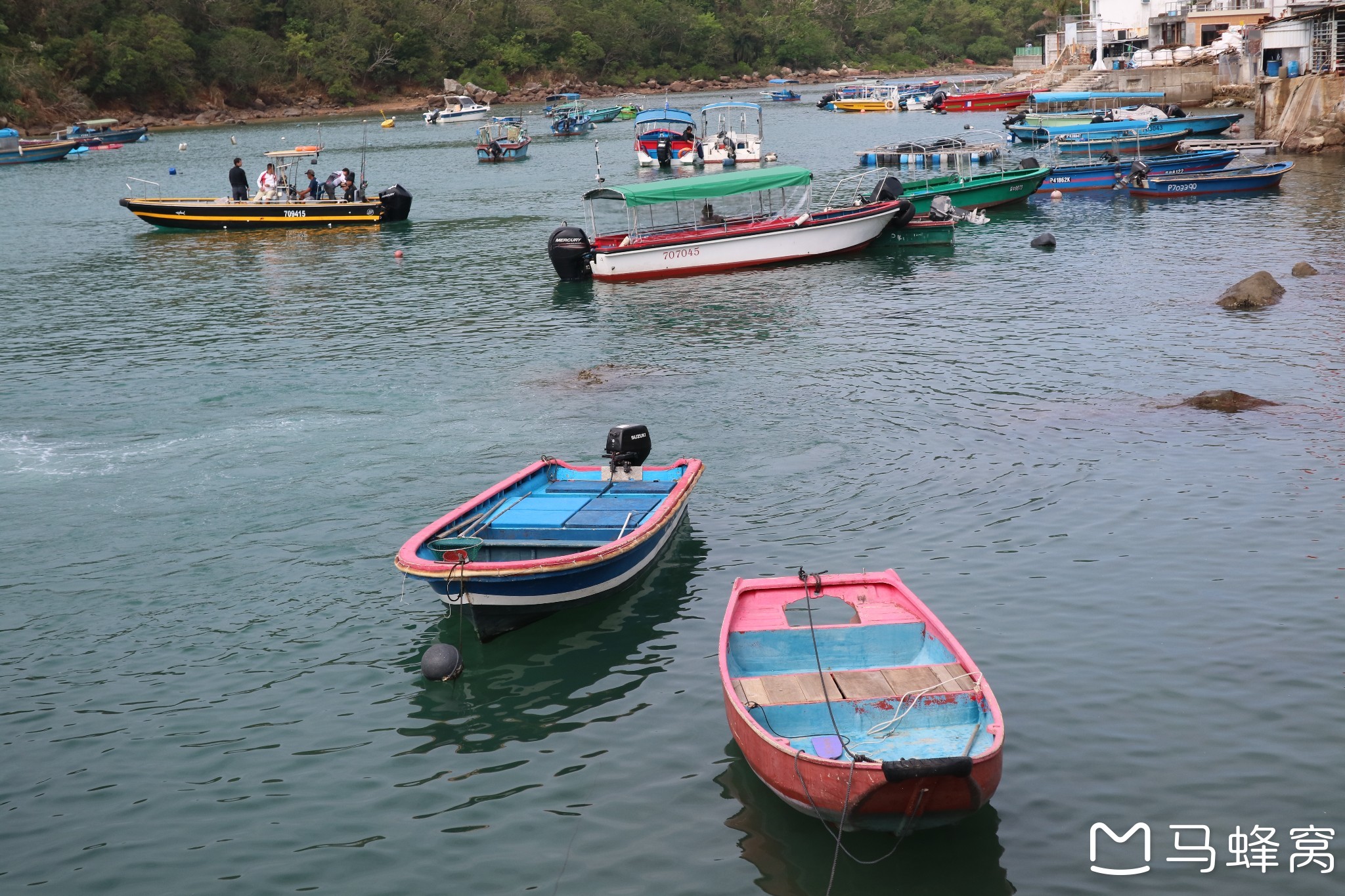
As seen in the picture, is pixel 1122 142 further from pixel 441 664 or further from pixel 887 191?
pixel 441 664

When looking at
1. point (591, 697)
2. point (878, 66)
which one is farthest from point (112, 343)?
point (878, 66)

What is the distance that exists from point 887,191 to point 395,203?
68.6 feet

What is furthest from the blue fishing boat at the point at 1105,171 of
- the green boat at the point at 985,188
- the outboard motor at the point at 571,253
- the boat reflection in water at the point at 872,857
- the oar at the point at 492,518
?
the boat reflection in water at the point at 872,857

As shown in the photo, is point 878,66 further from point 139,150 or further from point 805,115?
point 139,150

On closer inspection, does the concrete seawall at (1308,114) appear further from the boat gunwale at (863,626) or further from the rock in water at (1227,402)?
the boat gunwale at (863,626)

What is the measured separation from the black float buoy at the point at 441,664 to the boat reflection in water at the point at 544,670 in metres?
0.11

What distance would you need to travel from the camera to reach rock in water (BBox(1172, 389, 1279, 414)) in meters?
20.0

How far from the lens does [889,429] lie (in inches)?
790

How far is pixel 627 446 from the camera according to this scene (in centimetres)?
1644

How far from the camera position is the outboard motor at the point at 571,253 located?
34856 millimetres

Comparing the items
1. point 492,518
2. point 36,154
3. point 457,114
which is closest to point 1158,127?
point 492,518

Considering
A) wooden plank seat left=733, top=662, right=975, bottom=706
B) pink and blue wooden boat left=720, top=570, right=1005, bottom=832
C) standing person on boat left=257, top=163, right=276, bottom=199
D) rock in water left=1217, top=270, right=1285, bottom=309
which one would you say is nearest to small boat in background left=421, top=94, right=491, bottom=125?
standing person on boat left=257, top=163, right=276, bottom=199

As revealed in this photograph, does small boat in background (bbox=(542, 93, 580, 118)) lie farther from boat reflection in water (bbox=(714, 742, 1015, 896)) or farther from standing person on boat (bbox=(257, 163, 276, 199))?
boat reflection in water (bbox=(714, 742, 1015, 896))

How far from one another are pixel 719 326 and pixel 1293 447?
46.2ft
